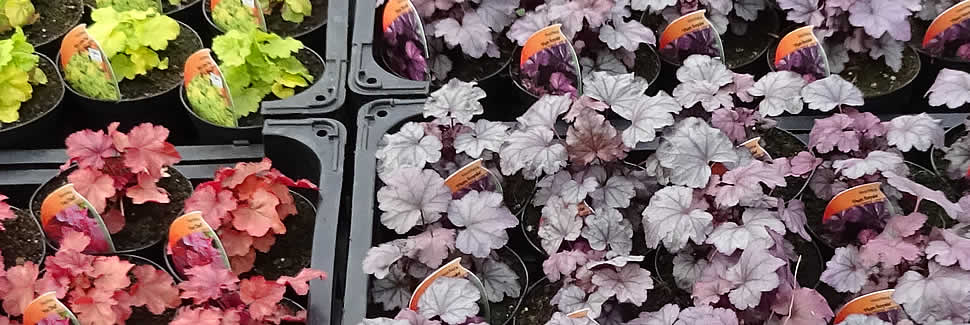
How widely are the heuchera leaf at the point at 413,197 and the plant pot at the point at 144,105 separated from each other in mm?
882

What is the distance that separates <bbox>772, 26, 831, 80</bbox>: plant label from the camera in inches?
95.1

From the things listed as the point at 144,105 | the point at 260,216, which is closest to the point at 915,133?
the point at 260,216

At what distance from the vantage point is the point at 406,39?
2.54m

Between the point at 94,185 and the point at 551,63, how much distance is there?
3.67 ft

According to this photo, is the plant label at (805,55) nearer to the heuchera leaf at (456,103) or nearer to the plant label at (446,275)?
the heuchera leaf at (456,103)

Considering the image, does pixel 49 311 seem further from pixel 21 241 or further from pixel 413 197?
pixel 413 197

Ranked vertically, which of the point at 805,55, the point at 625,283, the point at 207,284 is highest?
the point at 805,55

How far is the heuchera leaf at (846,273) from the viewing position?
196cm

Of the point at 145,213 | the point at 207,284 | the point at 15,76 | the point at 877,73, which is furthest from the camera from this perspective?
the point at 877,73

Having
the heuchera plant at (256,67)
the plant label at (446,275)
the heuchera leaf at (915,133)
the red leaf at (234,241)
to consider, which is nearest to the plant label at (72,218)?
the red leaf at (234,241)

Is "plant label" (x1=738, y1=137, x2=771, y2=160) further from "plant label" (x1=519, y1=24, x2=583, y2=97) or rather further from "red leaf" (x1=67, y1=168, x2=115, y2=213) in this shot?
"red leaf" (x1=67, y1=168, x2=115, y2=213)

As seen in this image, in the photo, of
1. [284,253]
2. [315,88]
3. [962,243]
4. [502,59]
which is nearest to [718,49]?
[502,59]

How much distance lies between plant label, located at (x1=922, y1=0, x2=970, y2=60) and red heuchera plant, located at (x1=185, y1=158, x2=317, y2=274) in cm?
167

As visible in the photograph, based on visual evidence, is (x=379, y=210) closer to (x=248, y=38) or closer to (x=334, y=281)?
(x=334, y=281)
